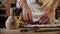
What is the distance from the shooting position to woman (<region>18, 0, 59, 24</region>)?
1.04 metres

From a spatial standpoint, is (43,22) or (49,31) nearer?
(49,31)

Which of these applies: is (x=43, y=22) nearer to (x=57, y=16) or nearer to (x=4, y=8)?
(x=57, y=16)

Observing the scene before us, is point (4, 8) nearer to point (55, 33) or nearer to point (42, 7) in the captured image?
point (42, 7)

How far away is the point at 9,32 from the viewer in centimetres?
67

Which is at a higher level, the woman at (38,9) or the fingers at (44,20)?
the woman at (38,9)

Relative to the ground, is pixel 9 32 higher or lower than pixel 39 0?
lower

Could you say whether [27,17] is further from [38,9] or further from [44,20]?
[38,9]

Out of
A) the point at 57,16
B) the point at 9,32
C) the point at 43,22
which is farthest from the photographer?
the point at 57,16

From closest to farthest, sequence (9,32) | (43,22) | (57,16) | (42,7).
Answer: (9,32), (43,22), (42,7), (57,16)

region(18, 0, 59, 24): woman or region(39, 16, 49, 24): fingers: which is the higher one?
region(18, 0, 59, 24): woman

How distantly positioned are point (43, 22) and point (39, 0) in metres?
0.58

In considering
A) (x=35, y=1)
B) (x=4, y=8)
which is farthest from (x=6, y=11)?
(x=35, y=1)

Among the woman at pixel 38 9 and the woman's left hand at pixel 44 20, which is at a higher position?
the woman at pixel 38 9

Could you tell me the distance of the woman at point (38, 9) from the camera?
1042mm
